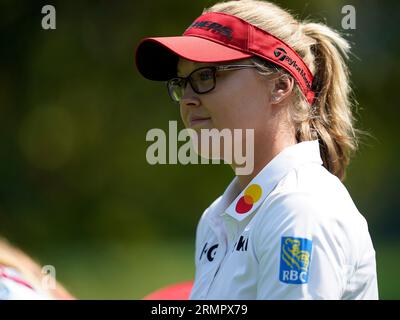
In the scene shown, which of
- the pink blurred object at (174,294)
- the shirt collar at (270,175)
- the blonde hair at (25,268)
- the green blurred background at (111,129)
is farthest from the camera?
the green blurred background at (111,129)

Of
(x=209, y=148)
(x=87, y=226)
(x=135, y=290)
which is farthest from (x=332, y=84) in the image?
(x=87, y=226)

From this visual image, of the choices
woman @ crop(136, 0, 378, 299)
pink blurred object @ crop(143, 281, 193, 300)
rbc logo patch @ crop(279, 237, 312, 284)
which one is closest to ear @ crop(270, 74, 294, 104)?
woman @ crop(136, 0, 378, 299)

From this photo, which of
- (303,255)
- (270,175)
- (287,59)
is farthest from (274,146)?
(303,255)

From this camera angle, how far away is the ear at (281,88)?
2.14 m

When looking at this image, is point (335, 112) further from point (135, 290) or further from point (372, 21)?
point (372, 21)

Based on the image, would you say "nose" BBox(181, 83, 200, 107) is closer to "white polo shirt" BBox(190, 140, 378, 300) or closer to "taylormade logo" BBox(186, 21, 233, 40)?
"taylormade logo" BBox(186, 21, 233, 40)

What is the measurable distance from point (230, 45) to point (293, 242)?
0.70 m

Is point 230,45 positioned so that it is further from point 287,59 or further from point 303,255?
point 303,255

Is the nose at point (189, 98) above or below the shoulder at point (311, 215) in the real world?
above

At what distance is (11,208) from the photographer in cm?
873

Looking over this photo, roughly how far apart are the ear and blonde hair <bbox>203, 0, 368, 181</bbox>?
0.07 feet

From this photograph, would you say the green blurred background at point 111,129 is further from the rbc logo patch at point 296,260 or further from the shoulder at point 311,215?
the rbc logo patch at point 296,260

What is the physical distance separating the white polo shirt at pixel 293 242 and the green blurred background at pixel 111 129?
6333mm

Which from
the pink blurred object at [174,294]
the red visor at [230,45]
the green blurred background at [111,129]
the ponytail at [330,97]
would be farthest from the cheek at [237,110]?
the green blurred background at [111,129]
